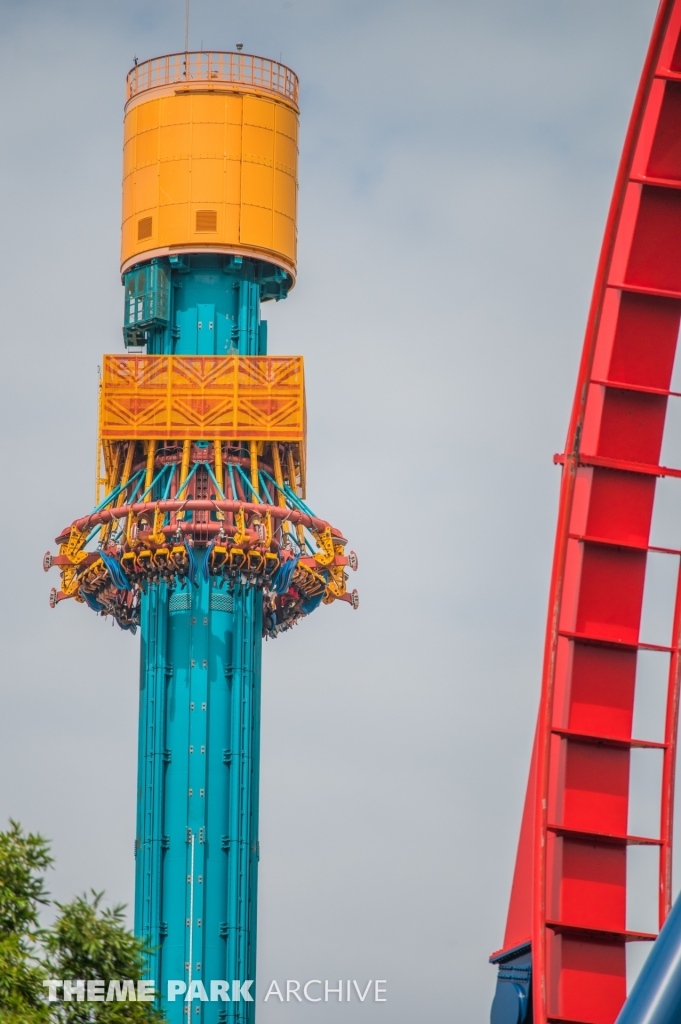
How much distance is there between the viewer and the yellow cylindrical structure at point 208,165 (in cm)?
10344

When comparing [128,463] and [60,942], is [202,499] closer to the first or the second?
[128,463]

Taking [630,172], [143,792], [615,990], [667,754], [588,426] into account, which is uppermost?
[630,172]

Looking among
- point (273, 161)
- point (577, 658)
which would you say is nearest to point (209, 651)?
point (273, 161)

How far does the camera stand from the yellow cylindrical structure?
10344 cm

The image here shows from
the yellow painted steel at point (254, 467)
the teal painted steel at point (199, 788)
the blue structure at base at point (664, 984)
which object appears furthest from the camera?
the yellow painted steel at point (254, 467)

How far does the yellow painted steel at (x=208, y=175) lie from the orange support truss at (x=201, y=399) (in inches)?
201

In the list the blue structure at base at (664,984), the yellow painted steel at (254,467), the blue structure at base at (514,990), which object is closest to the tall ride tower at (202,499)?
the yellow painted steel at (254,467)

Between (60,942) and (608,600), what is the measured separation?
14.6 meters

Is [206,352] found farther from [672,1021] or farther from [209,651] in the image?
[672,1021]

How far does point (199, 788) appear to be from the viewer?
96000 millimetres

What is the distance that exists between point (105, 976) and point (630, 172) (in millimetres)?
20207

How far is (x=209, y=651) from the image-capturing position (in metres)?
98.2

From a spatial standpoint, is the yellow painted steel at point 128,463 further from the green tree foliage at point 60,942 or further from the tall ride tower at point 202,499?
the green tree foliage at point 60,942

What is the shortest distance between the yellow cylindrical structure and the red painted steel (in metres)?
49.5
